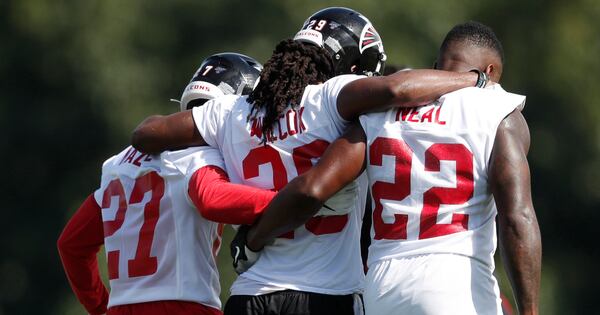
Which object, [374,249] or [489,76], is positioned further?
[489,76]

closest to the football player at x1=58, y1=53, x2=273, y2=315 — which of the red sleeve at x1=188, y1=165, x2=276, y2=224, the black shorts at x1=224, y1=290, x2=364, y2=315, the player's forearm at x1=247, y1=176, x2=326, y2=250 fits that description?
the red sleeve at x1=188, y1=165, x2=276, y2=224

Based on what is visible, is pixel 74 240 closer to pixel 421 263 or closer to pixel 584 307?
pixel 421 263

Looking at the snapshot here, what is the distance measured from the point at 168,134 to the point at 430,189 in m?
1.12

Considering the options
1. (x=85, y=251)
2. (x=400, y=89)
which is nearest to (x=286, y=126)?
(x=400, y=89)

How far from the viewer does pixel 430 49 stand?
12391mm

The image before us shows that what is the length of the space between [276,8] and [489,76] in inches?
327

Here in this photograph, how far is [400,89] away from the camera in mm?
4531

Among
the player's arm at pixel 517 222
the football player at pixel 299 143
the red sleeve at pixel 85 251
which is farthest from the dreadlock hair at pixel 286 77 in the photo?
the red sleeve at pixel 85 251

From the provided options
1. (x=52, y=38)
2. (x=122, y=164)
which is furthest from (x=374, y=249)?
(x=52, y=38)

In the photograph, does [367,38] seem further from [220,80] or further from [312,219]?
[312,219]

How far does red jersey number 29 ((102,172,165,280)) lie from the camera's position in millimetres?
5238

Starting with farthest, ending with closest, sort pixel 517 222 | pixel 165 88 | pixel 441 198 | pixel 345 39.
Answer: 1. pixel 165 88
2. pixel 345 39
3. pixel 441 198
4. pixel 517 222

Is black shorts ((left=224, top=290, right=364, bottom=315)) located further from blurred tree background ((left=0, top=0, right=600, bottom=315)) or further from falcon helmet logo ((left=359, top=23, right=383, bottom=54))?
blurred tree background ((left=0, top=0, right=600, bottom=315))

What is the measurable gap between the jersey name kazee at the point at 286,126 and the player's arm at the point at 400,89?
20cm
